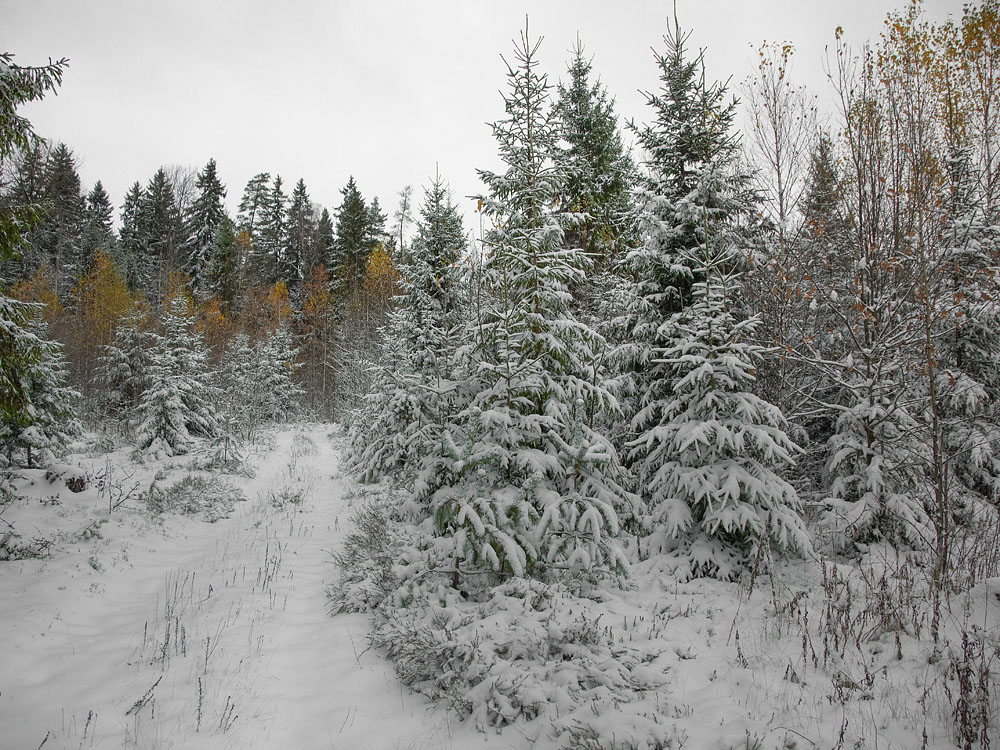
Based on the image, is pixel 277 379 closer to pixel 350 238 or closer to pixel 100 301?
pixel 100 301

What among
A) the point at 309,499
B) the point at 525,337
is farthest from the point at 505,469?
the point at 309,499

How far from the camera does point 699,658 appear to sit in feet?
15.3

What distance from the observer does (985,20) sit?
6945 millimetres

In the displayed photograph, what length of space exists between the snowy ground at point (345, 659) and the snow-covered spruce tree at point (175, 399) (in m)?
6.71

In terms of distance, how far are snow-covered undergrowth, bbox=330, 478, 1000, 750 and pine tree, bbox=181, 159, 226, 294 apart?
44.1 meters

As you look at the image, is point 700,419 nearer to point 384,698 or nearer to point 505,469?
point 505,469

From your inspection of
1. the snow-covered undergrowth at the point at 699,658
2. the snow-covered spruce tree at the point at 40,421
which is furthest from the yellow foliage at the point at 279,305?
the snow-covered undergrowth at the point at 699,658

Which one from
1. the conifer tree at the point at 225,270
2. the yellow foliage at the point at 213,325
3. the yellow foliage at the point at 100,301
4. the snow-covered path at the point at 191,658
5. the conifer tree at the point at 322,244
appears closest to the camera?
the snow-covered path at the point at 191,658

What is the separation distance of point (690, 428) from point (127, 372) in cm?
2034

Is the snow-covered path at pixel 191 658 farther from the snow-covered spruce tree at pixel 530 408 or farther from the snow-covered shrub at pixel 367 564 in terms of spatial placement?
the snow-covered spruce tree at pixel 530 408

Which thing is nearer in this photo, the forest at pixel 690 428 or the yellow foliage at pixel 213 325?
the forest at pixel 690 428

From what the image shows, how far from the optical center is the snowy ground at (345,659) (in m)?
3.57

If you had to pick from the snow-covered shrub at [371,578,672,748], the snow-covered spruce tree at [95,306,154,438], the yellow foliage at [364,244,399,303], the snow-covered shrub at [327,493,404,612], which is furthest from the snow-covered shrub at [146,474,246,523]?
the yellow foliage at [364,244,399,303]

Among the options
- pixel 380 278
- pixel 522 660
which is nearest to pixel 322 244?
pixel 380 278
